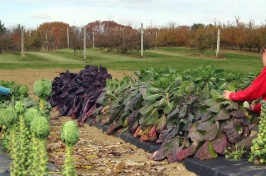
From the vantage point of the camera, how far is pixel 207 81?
6344 millimetres

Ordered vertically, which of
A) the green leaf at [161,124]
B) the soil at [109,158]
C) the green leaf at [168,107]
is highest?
the green leaf at [168,107]

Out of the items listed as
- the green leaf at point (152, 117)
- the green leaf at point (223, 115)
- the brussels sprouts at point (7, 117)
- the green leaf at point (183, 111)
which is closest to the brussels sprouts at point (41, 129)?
the brussels sprouts at point (7, 117)

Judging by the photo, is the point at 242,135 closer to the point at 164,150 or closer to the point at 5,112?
the point at 164,150

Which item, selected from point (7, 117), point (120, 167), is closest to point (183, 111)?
point (120, 167)

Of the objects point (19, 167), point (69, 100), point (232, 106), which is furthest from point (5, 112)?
point (69, 100)

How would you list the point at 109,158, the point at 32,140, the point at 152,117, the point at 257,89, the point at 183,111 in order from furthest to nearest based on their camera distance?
the point at 152,117 → the point at 109,158 → the point at 183,111 → the point at 257,89 → the point at 32,140

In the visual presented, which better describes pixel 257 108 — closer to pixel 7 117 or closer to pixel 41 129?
pixel 7 117

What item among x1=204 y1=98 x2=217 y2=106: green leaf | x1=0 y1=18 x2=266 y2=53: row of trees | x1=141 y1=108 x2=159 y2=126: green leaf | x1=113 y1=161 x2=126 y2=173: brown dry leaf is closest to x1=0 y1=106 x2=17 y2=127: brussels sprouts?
x1=113 y1=161 x2=126 y2=173: brown dry leaf

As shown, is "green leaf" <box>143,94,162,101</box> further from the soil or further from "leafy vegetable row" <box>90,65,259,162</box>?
the soil

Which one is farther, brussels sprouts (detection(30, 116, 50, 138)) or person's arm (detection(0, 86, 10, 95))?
person's arm (detection(0, 86, 10, 95))

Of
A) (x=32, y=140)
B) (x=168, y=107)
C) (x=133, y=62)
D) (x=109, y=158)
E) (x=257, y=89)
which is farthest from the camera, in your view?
(x=133, y=62)

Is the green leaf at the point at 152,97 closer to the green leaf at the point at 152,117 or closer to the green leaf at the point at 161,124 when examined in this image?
the green leaf at the point at 152,117

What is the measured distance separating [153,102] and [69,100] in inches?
126

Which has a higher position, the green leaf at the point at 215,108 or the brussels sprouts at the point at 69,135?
the brussels sprouts at the point at 69,135
